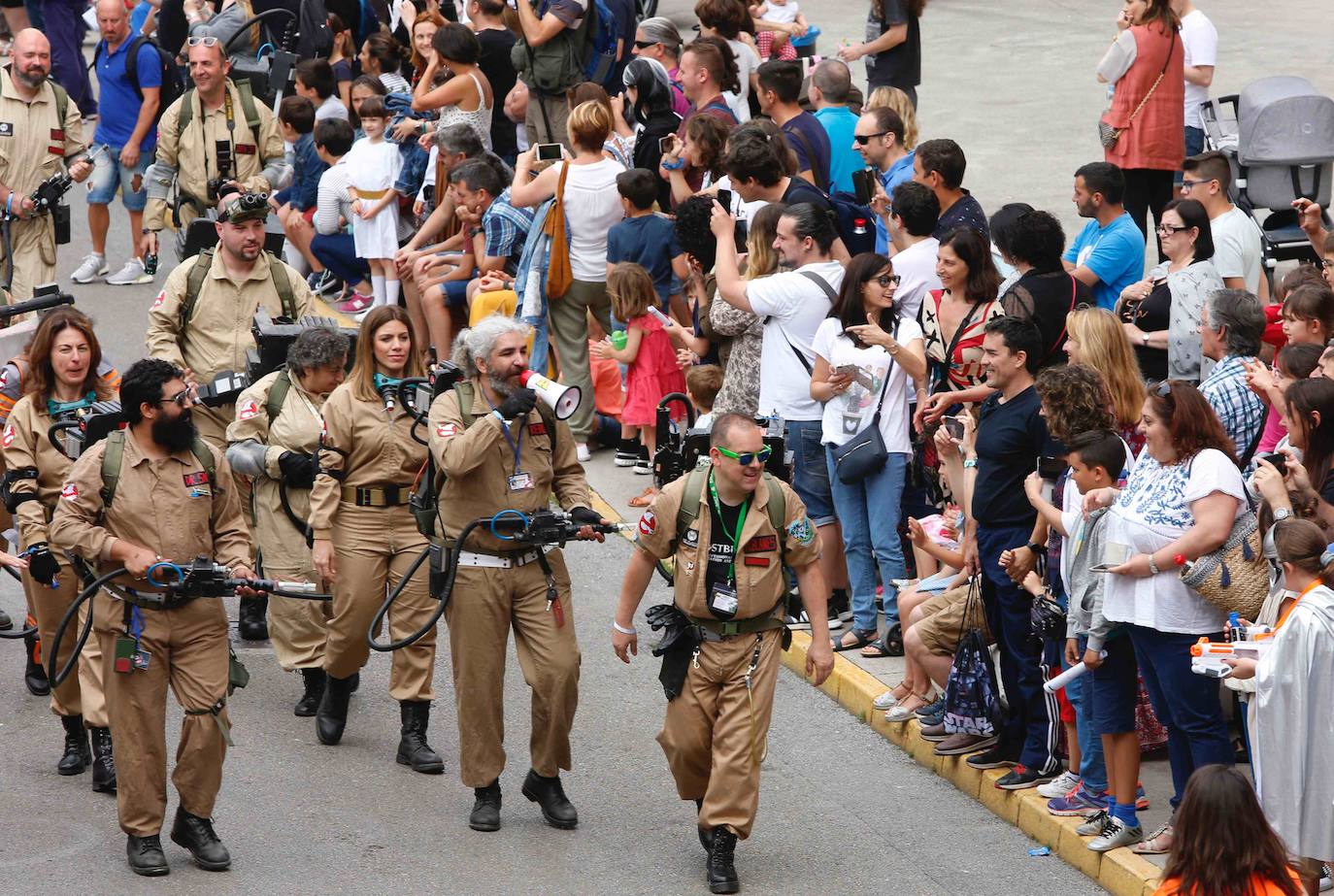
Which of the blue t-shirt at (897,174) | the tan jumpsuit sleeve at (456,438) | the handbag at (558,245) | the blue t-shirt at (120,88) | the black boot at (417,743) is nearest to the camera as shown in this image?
the tan jumpsuit sleeve at (456,438)

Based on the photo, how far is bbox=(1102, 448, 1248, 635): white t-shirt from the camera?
6.70 metres

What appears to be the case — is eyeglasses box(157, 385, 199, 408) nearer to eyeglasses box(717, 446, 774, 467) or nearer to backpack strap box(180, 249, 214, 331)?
eyeglasses box(717, 446, 774, 467)

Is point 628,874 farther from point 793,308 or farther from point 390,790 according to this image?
point 793,308

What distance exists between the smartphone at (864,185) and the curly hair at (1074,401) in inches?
138

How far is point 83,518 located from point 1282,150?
8.17 m

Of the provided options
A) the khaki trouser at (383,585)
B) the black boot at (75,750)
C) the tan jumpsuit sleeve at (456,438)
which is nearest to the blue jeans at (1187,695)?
the tan jumpsuit sleeve at (456,438)

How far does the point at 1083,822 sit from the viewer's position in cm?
726

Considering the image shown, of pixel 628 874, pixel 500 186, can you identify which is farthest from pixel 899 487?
pixel 500 186

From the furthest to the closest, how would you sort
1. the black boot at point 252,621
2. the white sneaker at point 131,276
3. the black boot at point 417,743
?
the white sneaker at point 131,276
the black boot at point 252,621
the black boot at point 417,743

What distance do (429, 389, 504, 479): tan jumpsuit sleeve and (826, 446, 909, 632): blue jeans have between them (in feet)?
7.31

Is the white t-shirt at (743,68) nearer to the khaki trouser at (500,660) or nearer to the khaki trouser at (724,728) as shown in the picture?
the khaki trouser at (500,660)

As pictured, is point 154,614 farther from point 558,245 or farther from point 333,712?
point 558,245

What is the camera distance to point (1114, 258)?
9289 millimetres

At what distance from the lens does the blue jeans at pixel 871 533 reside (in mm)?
8898
